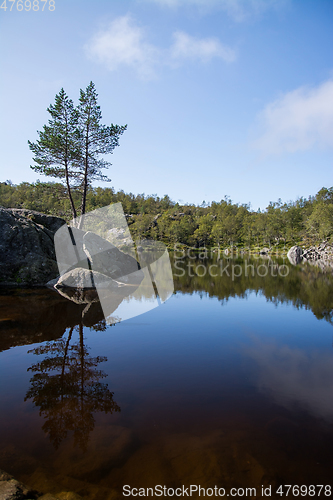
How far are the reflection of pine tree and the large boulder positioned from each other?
39.3 ft

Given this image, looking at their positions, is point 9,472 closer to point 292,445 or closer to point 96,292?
point 292,445

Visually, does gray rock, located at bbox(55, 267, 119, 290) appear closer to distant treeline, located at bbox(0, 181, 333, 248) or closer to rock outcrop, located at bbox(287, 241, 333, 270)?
rock outcrop, located at bbox(287, 241, 333, 270)

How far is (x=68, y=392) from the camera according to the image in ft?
19.4

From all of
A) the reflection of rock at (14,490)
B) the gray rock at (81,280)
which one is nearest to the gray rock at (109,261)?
the gray rock at (81,280)

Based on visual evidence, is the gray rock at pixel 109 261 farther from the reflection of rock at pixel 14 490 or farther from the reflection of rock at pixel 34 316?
the reflection of rock at pixel 14 490

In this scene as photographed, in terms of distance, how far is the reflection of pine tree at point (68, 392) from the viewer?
4.89m

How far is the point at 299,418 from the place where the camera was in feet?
17.9

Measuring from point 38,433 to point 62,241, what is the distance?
19984 millimetres

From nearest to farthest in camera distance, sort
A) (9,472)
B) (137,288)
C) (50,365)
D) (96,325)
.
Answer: (9,472) < (50,365) < (96,325) < (137,288)

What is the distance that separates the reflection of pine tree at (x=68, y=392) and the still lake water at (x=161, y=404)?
3cm

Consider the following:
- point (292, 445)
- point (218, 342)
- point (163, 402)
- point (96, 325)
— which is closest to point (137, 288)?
point (96, 325)

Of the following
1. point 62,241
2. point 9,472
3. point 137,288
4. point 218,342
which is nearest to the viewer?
point 9,472

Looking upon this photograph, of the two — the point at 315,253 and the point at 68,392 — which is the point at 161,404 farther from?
the point at 315,253

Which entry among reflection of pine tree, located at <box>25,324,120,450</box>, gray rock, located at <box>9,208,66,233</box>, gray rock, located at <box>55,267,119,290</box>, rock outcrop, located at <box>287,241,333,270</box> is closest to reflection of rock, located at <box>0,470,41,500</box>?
reflection of pine tree, located at <box>25,324,120,450</box>
